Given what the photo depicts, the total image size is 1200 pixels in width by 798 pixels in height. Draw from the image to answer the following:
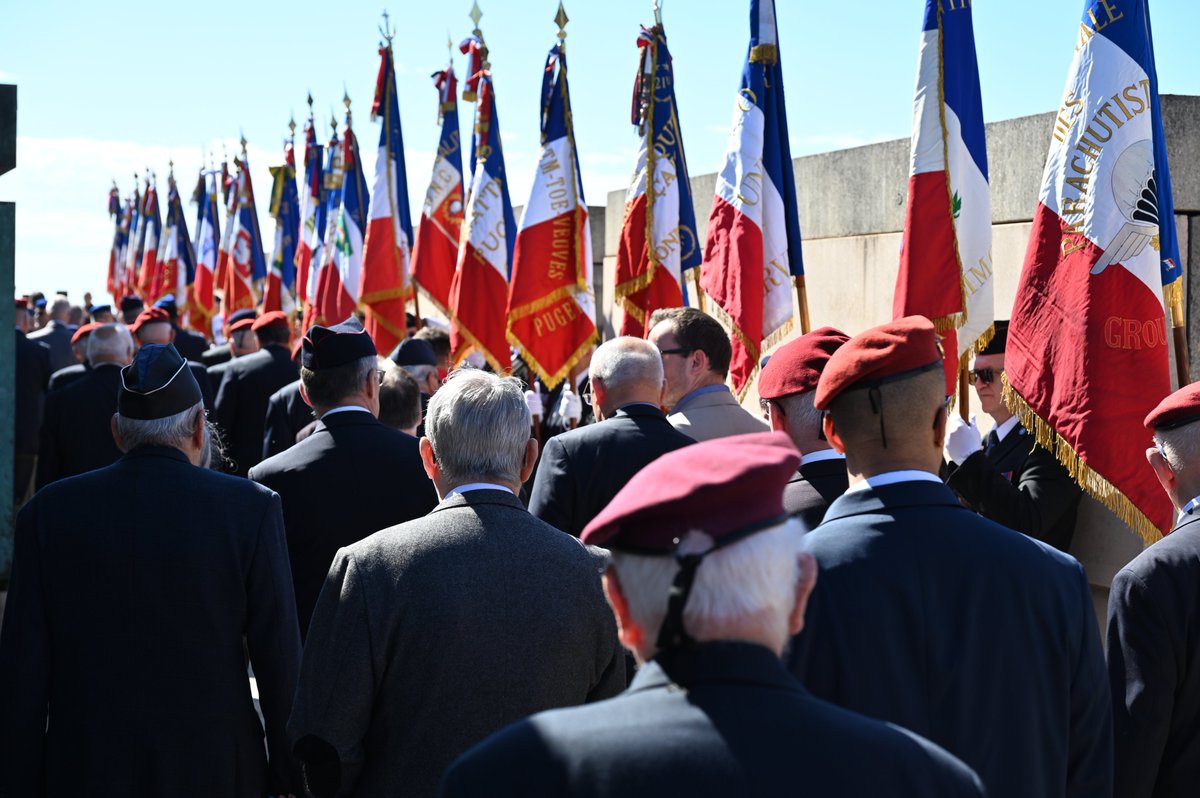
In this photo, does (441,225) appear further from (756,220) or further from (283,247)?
(283,247)

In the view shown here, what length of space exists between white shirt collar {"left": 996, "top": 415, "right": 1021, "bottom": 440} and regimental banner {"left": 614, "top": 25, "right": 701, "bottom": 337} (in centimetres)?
293

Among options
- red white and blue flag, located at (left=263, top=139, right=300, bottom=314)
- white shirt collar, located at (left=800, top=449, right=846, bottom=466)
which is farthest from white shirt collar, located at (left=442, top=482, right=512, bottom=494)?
red white and blue flag, located at (left=263, top=139, right=300, bottom=314)

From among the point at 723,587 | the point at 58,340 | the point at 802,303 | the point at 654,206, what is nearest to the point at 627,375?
the point at 802,303

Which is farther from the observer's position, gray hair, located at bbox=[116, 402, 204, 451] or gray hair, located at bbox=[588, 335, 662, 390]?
gray hair, located at bbox=[588, 335, 662, 390]

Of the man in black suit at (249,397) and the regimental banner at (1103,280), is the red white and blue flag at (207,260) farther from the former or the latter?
the regimental banner at (1103,280)

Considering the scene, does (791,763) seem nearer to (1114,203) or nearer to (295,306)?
(1114,203)

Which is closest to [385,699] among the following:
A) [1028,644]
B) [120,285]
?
[1028,644]

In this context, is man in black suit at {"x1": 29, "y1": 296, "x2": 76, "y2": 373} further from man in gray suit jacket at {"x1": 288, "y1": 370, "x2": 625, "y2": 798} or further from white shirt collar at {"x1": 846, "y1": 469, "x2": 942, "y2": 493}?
white shirt collar at {"x1": 846, "y1": 469, "x2": 942, "y2": 493}

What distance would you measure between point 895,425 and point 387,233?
9.28m

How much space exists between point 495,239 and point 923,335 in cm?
711

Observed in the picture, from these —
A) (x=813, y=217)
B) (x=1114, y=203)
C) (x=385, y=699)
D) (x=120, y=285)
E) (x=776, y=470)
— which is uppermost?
(x=120, y=285)

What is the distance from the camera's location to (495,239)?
934cm

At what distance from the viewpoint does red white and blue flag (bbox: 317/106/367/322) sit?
12461 mm

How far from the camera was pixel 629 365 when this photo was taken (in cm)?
444
